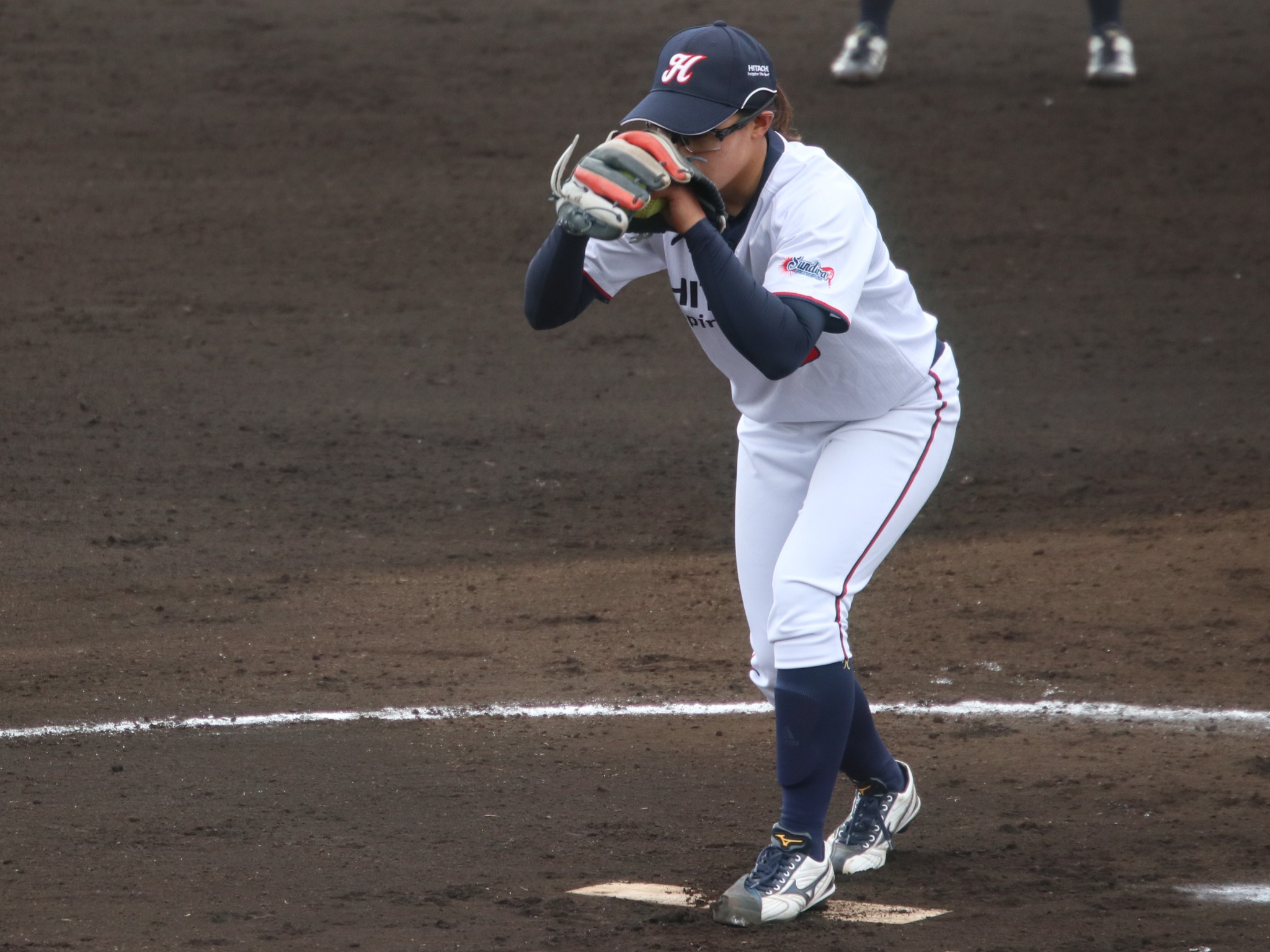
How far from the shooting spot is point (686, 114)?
3182 millimetres

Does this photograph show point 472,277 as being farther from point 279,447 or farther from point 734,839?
point 734,839

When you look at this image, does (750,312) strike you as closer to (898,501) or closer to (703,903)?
(898,501)

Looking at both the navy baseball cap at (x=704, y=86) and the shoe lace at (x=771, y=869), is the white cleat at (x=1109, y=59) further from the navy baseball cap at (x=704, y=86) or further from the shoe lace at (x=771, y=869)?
the shoe lace at (x=771, y=869)

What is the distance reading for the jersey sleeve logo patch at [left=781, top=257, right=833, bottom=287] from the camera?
3.10m

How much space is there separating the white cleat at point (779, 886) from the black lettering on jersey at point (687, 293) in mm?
1099

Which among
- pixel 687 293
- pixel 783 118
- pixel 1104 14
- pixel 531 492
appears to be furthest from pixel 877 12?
pixel 687 293

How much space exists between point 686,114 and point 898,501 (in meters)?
0.91

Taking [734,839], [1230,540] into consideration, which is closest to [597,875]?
[734,839]

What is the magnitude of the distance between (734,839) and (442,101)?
8442mm

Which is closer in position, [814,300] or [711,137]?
[814,300]

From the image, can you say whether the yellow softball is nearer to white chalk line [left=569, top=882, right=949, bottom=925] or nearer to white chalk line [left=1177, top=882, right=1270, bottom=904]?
white chalk line [left=569, top=882, right=949, bottom=925]

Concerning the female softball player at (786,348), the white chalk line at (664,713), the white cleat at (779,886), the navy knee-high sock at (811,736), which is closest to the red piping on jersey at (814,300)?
the female softball player at (786,348)

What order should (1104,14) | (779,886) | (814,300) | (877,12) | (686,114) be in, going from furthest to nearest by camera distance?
(1104,14) < (877,12) < (779,886) < (686,114) < (814,300)

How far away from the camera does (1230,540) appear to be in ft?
19.5
